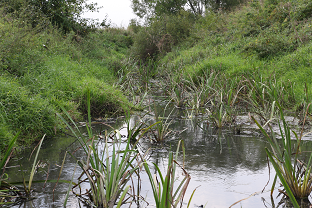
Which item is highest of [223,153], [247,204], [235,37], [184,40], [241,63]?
[184,40]

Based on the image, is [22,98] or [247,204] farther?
[22,98]

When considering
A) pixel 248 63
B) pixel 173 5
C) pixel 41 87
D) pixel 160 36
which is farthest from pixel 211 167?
pixel 173 5

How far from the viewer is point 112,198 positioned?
2266mm

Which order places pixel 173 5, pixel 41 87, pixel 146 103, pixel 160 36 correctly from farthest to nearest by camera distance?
pixel 173 5
pixel 160 36
pixel 146 103
pixel 41 87

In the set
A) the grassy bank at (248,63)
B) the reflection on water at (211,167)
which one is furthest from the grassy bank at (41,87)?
the grassy bank at (248,63)

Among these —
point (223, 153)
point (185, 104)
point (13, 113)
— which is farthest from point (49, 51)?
point (223, 153)

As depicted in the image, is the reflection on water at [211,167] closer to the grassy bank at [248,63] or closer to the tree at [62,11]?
the grassy bank at [248,63]

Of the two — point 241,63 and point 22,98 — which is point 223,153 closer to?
point 22,98

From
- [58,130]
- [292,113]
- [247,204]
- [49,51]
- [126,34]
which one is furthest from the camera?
[126,34]

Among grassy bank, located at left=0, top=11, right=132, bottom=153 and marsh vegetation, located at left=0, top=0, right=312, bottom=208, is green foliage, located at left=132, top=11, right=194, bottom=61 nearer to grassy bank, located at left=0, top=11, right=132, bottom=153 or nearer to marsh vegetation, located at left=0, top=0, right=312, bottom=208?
marsh vegetation, located at left=0, top=0, right=312, bottom=208

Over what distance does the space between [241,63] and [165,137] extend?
238 inches

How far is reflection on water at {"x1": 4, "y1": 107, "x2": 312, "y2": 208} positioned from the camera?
103 inches

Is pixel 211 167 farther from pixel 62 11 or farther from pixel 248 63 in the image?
pixel 62 11

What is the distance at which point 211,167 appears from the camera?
3410 mm
